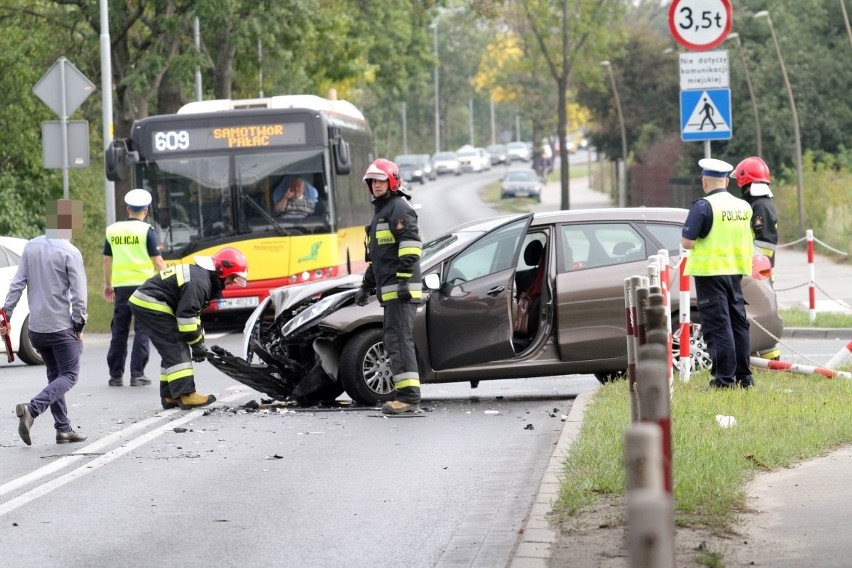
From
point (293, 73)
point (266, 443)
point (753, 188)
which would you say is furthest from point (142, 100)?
point (266, 443)

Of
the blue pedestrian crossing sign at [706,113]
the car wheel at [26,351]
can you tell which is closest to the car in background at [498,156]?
the car wheel at [26,351]

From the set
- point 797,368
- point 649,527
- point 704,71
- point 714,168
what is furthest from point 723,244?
point 649,527

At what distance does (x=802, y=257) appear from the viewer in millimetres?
36312

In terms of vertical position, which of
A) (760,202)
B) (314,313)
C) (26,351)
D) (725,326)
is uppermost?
(760,202)

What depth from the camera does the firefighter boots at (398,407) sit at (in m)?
12.1

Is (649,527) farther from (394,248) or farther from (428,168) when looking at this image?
(428,168)

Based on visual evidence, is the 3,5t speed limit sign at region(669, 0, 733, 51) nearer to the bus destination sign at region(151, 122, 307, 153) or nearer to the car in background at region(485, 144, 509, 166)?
the bus destination sign at region(151, 122, 307, 153)

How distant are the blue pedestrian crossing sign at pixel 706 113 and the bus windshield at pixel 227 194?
819 cm

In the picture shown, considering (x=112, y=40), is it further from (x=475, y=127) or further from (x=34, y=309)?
(x=475, y=127)

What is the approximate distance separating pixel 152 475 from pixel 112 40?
890 inches

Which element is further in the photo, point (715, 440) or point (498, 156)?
point (498, 156)

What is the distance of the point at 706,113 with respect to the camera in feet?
46.6

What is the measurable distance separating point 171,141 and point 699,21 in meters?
9.68

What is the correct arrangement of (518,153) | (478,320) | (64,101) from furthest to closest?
(518,153) → (64,101) → (478,320)
